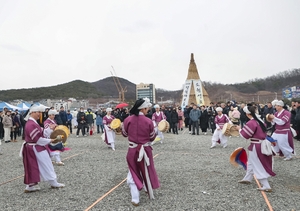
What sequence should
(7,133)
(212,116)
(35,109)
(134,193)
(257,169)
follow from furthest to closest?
1. (212,116)
2. (7,133)
3. (35,109)
4. (257,169)
5. (134,193)

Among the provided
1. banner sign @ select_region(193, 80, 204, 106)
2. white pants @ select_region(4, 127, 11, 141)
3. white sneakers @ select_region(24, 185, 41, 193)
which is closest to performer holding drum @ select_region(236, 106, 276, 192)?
white sneakers @ select_region(24, 185, 41, 193)

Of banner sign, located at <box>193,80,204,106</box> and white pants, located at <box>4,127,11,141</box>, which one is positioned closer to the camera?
white pants, located at <box>4,127,11,141</box>

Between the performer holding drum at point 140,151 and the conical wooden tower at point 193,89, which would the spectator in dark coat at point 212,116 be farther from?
the performer holding drum at point 140,151

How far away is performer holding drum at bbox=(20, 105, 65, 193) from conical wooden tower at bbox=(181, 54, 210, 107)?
70.1ft

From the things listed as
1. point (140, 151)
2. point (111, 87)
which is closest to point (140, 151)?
point (140, 151)

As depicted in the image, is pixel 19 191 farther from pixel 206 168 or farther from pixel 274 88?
pixel 274 88

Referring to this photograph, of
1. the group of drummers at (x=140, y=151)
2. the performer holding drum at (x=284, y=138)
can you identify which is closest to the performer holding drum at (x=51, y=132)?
the group of drummers at (x=140, y=151)

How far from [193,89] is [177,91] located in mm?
74015

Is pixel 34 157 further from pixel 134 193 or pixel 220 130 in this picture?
pixel 220 130

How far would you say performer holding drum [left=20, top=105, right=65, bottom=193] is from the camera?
16.6 ft

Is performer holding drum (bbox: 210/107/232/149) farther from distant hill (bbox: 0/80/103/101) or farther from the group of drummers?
distant hill (bbox: 0/80/103/101)

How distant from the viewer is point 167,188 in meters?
5.23

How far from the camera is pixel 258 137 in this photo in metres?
5.09

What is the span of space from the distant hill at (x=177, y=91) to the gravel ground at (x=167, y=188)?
4867 centimetres
